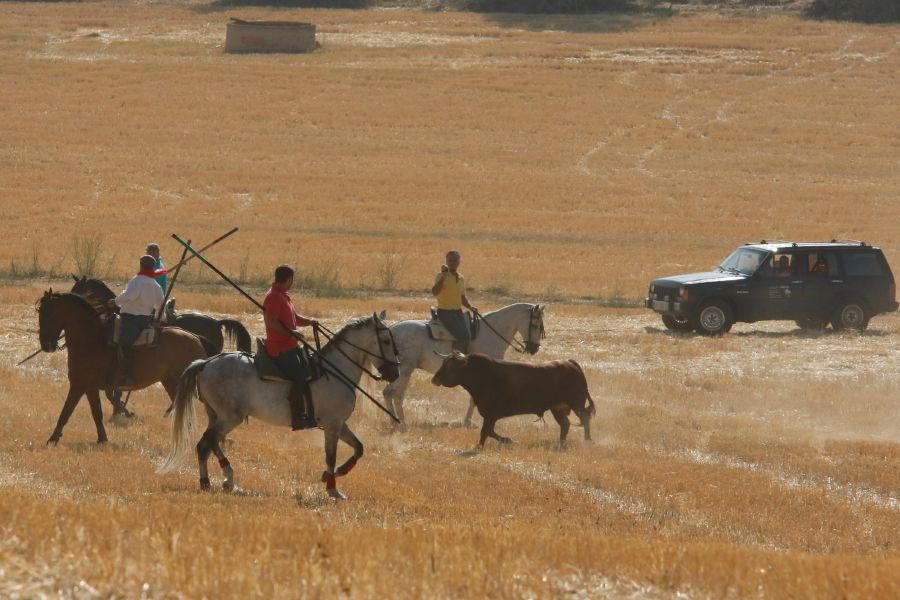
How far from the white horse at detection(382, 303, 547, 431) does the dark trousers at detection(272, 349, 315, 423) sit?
4.99 m

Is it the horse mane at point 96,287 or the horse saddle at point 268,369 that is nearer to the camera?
the horse saddle at point 268,369

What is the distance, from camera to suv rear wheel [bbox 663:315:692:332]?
101 ft

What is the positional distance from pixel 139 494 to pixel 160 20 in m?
95.7

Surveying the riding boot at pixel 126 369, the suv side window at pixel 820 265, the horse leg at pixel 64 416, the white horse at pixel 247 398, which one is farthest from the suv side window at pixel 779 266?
the white horse at pixel 247 398

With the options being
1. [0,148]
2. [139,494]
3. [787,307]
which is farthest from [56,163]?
[139,494]

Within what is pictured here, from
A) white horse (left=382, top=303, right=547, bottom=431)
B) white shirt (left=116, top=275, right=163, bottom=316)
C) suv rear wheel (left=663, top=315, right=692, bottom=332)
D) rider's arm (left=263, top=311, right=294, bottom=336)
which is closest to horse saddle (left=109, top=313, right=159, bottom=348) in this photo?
white shirt (left=116, top=275, right=163, bottom=316)

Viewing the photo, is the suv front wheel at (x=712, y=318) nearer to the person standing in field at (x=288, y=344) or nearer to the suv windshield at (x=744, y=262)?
the suv windshield at (x=744, y=262)

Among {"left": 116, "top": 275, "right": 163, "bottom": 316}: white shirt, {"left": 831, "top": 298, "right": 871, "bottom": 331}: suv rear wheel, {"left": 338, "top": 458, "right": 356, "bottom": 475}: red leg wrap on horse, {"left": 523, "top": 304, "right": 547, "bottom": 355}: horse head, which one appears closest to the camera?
{"left": 338, "top": 458, "right": 356, "bottom": 475}: red leg wrap on horse

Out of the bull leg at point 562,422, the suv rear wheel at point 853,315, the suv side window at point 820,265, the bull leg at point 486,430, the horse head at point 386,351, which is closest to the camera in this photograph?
the horse head at point 386,351

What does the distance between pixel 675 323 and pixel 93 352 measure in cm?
1650

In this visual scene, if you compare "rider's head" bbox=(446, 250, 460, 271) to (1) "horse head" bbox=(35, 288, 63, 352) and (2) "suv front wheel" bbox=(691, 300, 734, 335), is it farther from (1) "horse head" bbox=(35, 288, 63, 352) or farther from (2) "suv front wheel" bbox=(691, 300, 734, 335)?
(2) "suv front wheel" bbox=(691, 300, 734, 335)

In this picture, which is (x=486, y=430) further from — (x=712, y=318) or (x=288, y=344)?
(x=712, y=318)

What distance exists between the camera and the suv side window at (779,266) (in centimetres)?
3128

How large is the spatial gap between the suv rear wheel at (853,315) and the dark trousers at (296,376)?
20.0m
